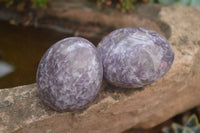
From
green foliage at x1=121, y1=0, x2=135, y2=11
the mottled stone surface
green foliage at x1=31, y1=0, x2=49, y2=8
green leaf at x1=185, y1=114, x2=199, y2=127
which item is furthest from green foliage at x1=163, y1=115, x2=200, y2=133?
green foliage at x1=31, y1=0, x2=49, y2=8

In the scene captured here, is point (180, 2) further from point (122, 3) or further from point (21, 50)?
point (21, 50)

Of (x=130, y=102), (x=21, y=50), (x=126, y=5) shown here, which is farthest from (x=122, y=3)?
(x=130, y=102)

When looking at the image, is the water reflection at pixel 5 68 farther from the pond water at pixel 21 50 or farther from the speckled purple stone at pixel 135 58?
the speckled purple stone at pixel 135 58

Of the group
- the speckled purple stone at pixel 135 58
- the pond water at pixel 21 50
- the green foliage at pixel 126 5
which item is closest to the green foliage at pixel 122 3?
the green foliage at pixel 126 5

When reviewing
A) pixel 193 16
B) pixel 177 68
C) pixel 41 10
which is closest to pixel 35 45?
pixel 41 10

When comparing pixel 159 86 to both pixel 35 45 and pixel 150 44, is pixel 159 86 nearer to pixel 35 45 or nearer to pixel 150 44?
pixel 150 44

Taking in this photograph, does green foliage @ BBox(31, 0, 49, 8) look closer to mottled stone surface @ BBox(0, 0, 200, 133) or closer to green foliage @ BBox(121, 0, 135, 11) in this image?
green foliage @ BBox(121, 0, 135, 11)
